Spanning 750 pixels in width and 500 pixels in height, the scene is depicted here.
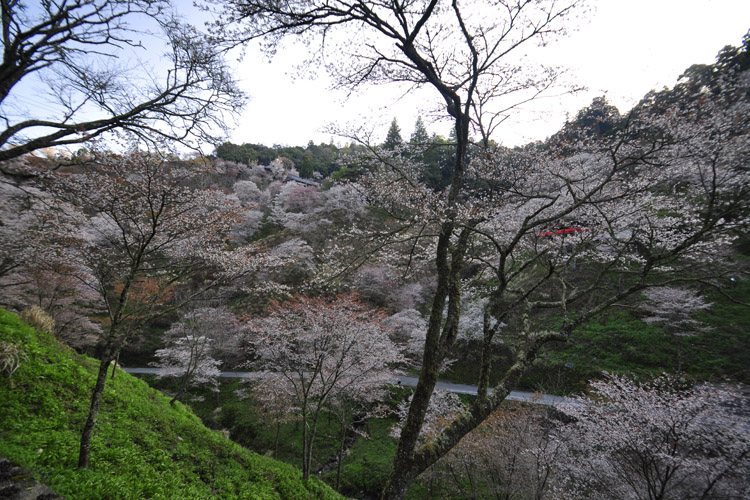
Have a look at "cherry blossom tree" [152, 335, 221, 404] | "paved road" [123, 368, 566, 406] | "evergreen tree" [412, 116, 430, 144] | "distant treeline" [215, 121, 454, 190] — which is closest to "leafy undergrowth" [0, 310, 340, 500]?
"cherry blossom tree" [152, 335, 221, 404]

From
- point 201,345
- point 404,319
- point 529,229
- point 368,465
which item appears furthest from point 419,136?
point 368,465

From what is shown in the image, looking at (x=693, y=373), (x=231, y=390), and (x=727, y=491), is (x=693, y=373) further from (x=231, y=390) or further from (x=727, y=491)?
(x=231, y=390)

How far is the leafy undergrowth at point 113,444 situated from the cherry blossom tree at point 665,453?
6972 mm

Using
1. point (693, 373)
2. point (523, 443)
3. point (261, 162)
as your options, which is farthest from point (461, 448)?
point (261, 162)

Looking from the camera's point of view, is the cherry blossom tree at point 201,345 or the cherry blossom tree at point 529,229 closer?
the cherry blossom tree at point 529,229

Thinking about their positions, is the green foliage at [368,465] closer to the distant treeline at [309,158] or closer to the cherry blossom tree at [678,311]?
the cherry blossom tree at [678,311]

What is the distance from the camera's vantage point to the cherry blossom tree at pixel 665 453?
582cm

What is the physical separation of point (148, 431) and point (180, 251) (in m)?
3.58

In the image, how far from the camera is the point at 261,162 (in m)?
45.0

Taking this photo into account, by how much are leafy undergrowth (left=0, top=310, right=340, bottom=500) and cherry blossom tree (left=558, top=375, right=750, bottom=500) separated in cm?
697

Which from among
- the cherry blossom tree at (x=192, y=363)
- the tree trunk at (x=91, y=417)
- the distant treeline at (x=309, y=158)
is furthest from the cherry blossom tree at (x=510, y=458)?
the distant treeline at (x=309, y=158)

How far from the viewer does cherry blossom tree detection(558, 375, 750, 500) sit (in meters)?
5.82

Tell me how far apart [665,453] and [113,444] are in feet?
35.0

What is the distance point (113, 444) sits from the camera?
4605mm
